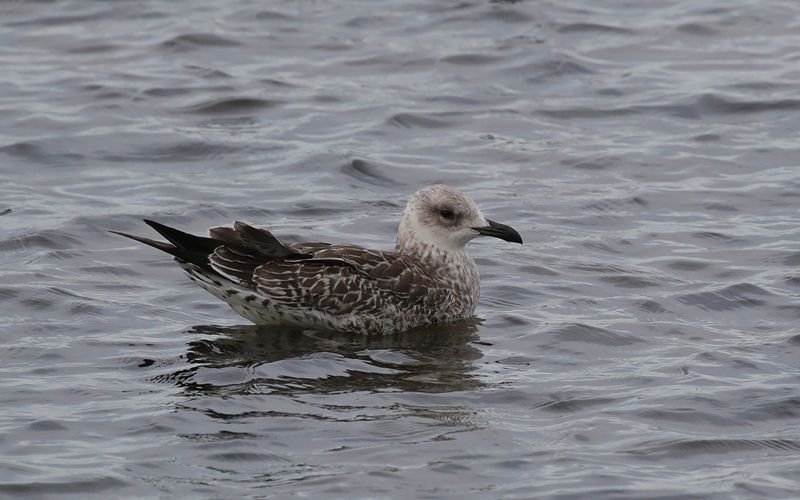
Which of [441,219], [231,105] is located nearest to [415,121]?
[231,105]

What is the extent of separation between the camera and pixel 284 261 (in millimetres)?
10156

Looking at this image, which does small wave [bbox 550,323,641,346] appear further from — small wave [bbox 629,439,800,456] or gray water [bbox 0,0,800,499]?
small wave [bbox 629,439,800,456]

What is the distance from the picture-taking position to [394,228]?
12.5 meters

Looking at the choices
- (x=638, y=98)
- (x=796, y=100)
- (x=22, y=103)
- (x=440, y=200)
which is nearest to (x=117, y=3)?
(x=22, y=103)

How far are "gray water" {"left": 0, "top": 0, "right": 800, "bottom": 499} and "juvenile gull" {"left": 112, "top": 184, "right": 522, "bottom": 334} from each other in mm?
156

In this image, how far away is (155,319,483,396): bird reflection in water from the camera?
30.0 ft

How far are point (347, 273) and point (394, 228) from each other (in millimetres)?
2305

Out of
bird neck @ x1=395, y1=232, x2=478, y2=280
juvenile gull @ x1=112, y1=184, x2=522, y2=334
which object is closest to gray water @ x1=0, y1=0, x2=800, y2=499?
juvenile gull @ x1=112, y1=184, x2=522, y2=334

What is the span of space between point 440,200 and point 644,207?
2.68 m

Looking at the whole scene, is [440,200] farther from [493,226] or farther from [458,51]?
[458,51]

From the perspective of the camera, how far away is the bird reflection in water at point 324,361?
9.16m

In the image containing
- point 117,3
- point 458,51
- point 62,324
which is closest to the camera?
point 62,324

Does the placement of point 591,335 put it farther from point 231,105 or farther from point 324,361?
point 231,105

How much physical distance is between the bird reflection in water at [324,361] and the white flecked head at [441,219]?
0.59m
